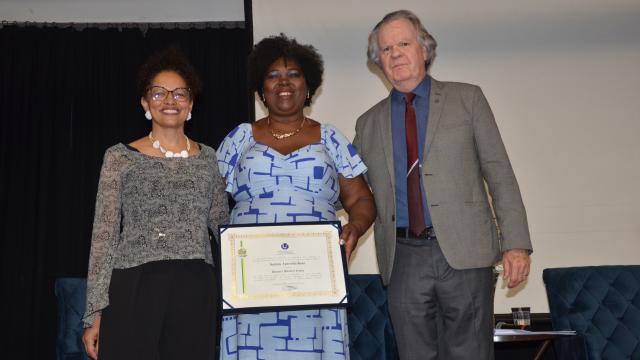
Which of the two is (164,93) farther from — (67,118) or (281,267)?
(67,118)

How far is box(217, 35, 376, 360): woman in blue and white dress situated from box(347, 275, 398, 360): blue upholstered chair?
3.16ft

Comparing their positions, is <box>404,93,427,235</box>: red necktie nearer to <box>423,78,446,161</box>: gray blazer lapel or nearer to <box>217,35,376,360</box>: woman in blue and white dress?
<box>423,78,446,161</box>: gray blazer lapel

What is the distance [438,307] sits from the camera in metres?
2.50

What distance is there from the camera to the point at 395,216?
254cm

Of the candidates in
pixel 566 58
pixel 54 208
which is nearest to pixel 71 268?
pixel 54 208

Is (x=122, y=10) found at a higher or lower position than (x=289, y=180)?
higher

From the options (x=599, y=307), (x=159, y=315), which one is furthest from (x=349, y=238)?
(x=599, y=307)

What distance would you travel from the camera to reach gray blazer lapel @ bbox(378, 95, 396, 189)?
2.59m

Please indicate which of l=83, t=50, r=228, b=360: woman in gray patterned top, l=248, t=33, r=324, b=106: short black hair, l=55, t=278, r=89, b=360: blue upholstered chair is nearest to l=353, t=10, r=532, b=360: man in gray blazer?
l=248, t=33, r=324, b=106: short black hair

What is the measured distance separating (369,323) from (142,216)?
1627mm

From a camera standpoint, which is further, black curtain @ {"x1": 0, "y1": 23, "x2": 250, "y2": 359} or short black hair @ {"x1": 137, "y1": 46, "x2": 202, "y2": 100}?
black curtain @ {"x1": 0, "y1": 23, "x2": 250, "y2": 359}

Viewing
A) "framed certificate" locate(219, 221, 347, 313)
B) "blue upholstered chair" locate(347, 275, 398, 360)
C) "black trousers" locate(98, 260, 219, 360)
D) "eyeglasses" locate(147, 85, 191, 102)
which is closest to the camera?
"black trousers" locate(98, 260, 219, 360)

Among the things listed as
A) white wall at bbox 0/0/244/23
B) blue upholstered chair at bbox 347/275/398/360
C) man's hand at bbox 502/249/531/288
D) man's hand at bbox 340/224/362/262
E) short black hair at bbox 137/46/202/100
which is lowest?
blue upholstered chair at bbox 347/275/398/360

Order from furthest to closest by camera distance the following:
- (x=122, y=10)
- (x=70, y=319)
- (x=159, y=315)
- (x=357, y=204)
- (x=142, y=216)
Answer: (x=122, y=10)
(x=70, y=319)
(x=357, y=204)
(x=142, y=216)
(x=159, y=315)
